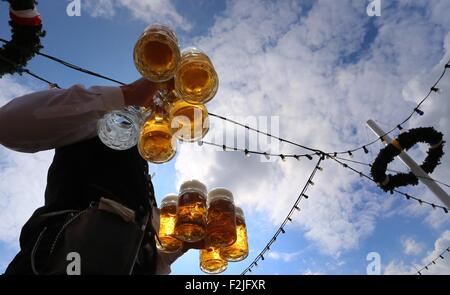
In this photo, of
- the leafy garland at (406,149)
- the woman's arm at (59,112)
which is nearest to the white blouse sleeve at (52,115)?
the woman's arm at (59,112)

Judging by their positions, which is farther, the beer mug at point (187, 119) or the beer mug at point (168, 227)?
the beer mug at point (168, 227)

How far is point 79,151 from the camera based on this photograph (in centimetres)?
155

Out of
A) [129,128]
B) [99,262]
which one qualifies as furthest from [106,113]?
[99,262]

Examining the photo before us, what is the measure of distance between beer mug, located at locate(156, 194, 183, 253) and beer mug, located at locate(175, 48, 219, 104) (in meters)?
0.76

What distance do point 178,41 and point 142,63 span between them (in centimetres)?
17

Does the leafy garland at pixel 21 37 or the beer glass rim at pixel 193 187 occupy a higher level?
the leafy garland at pixel 21 37

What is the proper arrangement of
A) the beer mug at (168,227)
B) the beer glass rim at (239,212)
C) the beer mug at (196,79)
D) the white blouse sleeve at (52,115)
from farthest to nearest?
the beer glass rim at (239,212)
the beer mug at (168,227)
the beer mug at (196,79)
the white blouse sleeve at (52,115)

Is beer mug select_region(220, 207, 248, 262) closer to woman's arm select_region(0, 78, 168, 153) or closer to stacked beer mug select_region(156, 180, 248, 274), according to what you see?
stacked beer mug select_region(156, 180, 248, 274)

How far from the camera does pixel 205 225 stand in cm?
180

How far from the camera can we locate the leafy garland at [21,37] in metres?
2.34

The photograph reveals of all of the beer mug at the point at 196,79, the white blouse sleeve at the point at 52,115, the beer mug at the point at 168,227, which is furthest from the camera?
the beer mug at the point at 168,227

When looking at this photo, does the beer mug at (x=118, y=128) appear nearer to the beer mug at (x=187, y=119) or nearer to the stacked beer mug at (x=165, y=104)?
the stacked beer mug at (x=165, y=104)

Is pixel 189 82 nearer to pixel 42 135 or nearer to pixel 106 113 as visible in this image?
Answer: pixel 106 113

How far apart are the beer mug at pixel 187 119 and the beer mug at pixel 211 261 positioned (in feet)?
2.75
